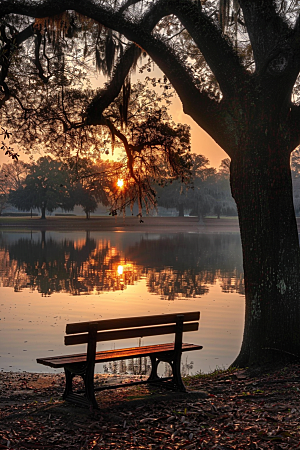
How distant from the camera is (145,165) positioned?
39.0ft

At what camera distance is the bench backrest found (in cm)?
542

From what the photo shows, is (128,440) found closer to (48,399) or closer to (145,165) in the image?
(48,399)

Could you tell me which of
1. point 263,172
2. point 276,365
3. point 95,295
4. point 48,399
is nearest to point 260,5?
point 263,172

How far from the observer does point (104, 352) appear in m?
5.98

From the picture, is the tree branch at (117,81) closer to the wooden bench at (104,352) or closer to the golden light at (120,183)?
the golden light at (120,183)

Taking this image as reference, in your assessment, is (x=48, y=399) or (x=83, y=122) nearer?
(x=48, y=399)

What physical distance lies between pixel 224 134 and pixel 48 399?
4292 mm

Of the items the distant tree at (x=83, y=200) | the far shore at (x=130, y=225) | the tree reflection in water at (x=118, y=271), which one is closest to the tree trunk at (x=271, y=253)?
the tree reflection in water at (x=118, y=271)

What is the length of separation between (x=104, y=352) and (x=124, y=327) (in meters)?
0.46

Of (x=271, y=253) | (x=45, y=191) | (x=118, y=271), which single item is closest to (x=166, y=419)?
(x=271, y=253)

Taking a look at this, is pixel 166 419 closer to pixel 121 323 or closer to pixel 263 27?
pixel 121 323

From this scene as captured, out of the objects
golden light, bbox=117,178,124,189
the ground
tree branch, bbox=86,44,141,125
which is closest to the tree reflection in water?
golden light, bbox=117,178,124,189

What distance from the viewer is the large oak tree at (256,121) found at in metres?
7.51

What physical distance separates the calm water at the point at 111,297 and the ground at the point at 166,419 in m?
3.73
